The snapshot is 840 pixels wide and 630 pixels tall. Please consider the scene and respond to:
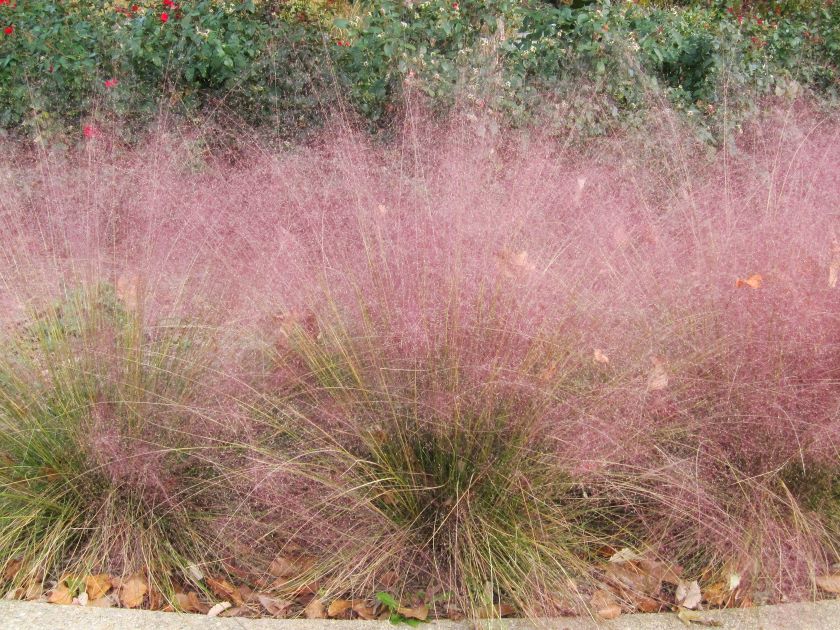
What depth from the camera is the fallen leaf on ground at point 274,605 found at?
257 cm

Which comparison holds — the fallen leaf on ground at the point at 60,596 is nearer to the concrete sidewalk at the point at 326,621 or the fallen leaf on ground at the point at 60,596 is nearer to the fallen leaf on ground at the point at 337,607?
the concrete sidewalk at the point at 326,621

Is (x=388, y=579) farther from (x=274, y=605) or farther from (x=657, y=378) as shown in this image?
(x=657, y=378)

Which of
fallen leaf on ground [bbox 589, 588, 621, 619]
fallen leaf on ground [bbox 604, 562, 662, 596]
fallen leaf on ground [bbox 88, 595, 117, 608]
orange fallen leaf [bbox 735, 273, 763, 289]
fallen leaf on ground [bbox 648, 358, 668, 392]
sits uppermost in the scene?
orange fallen leaf [bbox 735, 273, 763, 289]

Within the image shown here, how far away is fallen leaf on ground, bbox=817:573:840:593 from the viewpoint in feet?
8.68

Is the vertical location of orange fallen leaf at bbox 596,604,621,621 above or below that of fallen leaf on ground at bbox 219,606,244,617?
above

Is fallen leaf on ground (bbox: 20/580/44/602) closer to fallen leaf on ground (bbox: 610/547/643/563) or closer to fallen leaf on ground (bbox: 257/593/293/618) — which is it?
fallen leaf on ground (bbox: 257/593/293/618)

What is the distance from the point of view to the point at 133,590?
2.60 metres

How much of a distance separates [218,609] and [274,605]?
0.15m

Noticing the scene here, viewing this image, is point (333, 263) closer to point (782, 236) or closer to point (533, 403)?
point (533, 403)

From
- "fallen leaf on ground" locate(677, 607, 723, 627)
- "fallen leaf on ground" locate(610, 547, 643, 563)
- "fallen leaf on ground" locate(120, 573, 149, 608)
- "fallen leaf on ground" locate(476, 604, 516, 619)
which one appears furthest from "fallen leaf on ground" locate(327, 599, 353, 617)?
A: "fallen leaf on ground" locate(677, 607, 723, 627)

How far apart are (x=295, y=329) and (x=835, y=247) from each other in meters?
1.69

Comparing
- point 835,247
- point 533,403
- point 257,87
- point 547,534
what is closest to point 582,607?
point 547,534

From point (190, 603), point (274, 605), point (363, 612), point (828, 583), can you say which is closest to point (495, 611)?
point (363, 612)

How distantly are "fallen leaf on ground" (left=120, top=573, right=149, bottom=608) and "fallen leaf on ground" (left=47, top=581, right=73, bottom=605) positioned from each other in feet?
0.46
